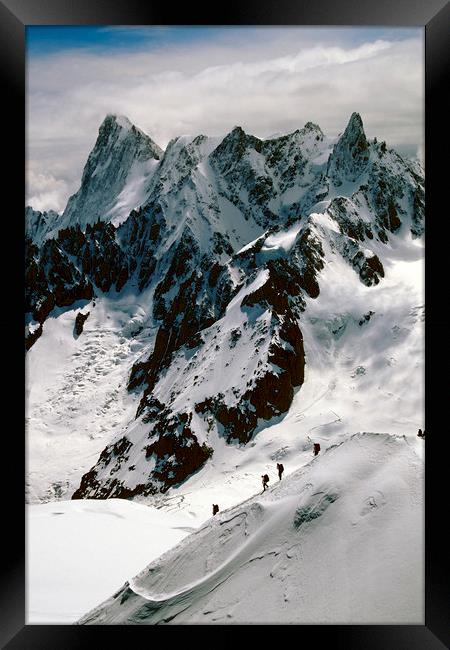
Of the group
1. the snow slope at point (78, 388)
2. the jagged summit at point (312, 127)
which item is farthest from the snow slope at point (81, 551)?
the jagged summit at point (312, 127)

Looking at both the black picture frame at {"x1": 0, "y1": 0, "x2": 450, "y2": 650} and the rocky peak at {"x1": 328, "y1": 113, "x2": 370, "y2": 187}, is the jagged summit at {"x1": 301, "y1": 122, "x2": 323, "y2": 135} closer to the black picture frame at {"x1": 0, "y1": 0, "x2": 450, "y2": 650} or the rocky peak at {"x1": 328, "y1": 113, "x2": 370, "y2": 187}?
the rocky peak at {"x1": 328, "y1": 113, "x2": 370, "y2": 187}

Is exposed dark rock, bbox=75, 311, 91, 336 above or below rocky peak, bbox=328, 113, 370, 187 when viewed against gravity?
below

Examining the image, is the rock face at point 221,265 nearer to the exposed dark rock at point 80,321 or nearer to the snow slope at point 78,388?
the snow slope at point 78,388

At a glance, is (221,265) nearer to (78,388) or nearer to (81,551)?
(78,388)

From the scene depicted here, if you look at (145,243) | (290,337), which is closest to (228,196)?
(145,243)

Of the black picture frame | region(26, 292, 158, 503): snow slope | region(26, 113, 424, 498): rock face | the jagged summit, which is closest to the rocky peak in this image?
region(26, 113, 424, 498): rock face

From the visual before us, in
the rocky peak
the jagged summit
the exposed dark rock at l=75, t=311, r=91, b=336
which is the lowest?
the exposed dark rock at l=75, t=311, r=91, b=336
